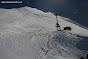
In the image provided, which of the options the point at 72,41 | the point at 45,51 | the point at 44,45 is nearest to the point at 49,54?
the point at 45,51

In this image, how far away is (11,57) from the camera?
109 feet

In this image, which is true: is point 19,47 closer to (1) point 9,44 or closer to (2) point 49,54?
(1) point 9,44

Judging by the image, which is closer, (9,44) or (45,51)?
(45,51)

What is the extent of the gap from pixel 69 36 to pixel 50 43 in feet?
28.1

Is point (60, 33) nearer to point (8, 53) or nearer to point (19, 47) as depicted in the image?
point (19, 47)

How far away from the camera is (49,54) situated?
114 ft

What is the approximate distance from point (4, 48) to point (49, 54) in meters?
11.2

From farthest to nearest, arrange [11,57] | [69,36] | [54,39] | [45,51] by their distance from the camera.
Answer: [69,36]
[54,39]
[45,51]
[11,57]

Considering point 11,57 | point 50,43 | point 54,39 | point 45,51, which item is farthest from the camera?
point 54,39

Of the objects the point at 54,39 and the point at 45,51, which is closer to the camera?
the point at 45,51

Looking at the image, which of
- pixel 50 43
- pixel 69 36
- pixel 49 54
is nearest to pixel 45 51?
pixel 49 54

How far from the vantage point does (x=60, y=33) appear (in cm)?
4909

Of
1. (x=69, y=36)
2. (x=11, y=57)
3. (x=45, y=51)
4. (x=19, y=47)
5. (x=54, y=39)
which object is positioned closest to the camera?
(x=11, y=57)

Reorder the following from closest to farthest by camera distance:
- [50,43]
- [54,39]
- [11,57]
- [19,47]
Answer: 1. [11,57]
2. [19,47]
3. [50,43]
4. [54,39]
